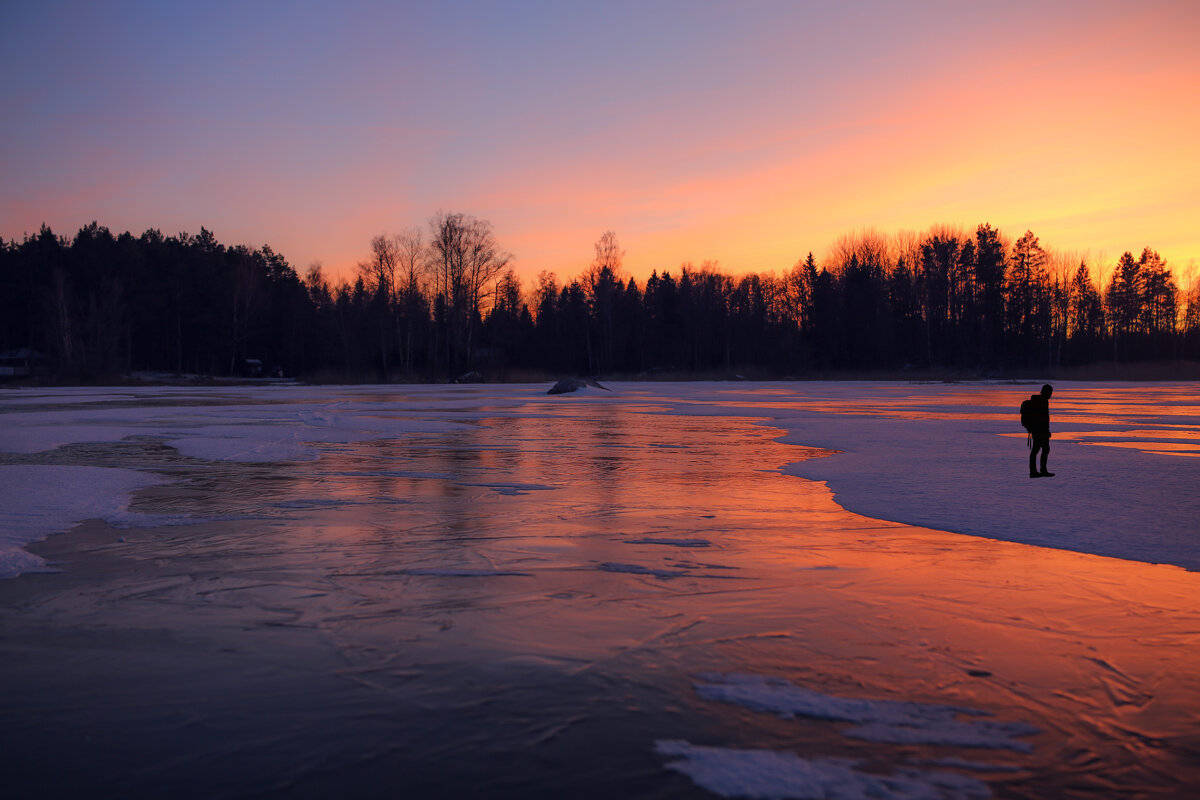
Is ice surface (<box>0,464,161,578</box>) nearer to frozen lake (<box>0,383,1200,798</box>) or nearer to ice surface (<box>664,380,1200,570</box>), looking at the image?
frozen lake (<box>0,383,1200,798</box>)

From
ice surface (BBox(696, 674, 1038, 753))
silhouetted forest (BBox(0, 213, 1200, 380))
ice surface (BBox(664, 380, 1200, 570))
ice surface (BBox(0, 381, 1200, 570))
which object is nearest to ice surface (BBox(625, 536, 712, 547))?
ice surface (BBox(0, 381, 1200, 570))

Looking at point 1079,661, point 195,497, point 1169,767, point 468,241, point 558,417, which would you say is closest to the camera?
point 1169,767

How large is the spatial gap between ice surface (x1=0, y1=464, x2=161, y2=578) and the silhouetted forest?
39.5m

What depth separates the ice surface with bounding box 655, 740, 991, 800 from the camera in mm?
2166

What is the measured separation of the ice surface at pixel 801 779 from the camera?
7.11 ft

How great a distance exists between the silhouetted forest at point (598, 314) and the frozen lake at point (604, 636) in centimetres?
4150

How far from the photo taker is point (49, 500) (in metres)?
6.51

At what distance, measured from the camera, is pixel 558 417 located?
1803 centimetres

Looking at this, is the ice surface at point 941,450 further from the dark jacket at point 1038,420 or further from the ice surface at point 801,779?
the ice surface at point 801,779

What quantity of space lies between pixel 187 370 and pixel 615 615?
229ft

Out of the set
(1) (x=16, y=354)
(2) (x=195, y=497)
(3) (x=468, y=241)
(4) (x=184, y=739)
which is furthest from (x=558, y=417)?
(1) (x=16, y=354)

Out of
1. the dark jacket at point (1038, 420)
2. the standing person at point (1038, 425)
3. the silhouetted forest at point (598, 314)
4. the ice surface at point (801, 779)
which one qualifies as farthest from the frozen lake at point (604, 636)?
the silhouetted forest at point (598, 314)

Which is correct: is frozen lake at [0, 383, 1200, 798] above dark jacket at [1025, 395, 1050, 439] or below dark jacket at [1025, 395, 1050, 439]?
below

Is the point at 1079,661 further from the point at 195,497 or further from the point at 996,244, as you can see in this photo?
the point at 996,244
